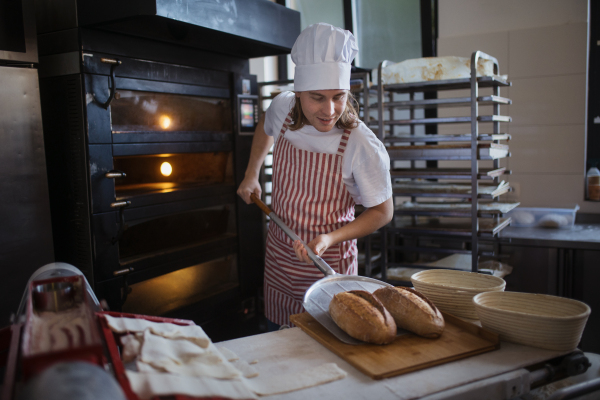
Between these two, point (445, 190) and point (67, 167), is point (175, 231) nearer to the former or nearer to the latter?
point (67, 167)

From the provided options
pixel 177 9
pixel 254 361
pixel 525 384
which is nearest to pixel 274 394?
pixel 254 361

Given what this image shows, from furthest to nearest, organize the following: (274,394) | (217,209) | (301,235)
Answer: (217,209), (301,235), (274,394)

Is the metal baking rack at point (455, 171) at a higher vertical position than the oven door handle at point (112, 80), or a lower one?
lower

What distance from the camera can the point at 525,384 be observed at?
1037mm

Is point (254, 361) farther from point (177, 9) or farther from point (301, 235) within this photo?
point (177, 9)

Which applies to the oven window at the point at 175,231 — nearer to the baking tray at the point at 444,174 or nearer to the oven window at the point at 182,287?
the oven window at the point at 182,287

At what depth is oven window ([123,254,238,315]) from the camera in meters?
2.35

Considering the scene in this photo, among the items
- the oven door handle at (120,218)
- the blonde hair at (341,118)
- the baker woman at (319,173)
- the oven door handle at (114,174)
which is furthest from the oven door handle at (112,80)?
the blonde hair at (341,118)

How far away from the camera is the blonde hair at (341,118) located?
1707mm

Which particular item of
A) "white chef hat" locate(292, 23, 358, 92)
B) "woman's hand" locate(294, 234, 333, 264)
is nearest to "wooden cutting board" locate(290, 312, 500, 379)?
"woman's hand" locate(294, 234, 333, 264)

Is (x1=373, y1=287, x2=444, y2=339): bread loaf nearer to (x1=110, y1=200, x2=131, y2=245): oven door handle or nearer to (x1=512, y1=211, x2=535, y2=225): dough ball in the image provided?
(x1=110, y1=200, x2=131, y2=245): oven door handle

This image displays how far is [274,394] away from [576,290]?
242 centimetres

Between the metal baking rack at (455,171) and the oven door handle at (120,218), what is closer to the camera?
the oven door handle at (120,218)

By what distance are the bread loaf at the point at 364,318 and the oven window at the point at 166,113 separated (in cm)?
139
